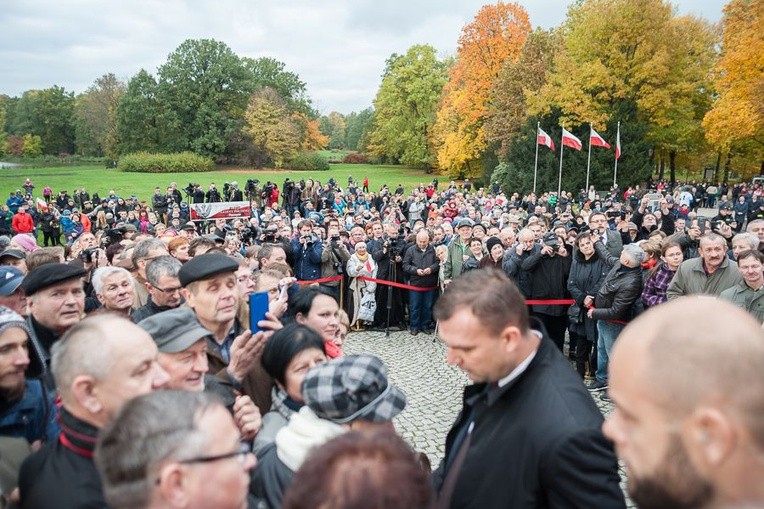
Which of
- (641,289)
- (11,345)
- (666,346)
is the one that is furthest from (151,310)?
(641,289)

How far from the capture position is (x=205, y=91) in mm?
64938

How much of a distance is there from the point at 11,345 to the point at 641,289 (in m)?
6.93

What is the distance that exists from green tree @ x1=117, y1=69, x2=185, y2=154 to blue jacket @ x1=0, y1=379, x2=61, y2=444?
2599 inches

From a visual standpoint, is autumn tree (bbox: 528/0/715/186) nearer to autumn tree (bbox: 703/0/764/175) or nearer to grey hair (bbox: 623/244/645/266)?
autumn tree (bbox: 703/0/764/175)

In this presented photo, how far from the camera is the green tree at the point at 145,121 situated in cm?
6291

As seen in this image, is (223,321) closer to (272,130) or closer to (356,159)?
(272,130)

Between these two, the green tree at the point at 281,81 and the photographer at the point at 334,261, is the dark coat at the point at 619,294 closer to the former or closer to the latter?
the photographer at the point at 334,261

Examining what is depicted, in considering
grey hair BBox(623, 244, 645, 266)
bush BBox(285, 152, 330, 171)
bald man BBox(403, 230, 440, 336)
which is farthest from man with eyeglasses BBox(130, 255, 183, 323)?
bush BBox(285, 152, 330, 171)

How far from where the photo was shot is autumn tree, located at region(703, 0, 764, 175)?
2492 centimetres

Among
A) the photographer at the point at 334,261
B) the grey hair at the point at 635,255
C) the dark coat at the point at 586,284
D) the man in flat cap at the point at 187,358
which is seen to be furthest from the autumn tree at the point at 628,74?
the man in flat cap at the point at 187,358

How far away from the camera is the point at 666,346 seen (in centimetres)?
126

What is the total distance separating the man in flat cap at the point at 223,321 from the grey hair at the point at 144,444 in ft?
4.93

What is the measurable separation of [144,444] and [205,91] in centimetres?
6986

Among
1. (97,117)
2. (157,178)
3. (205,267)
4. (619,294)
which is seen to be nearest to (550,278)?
(619,294)
